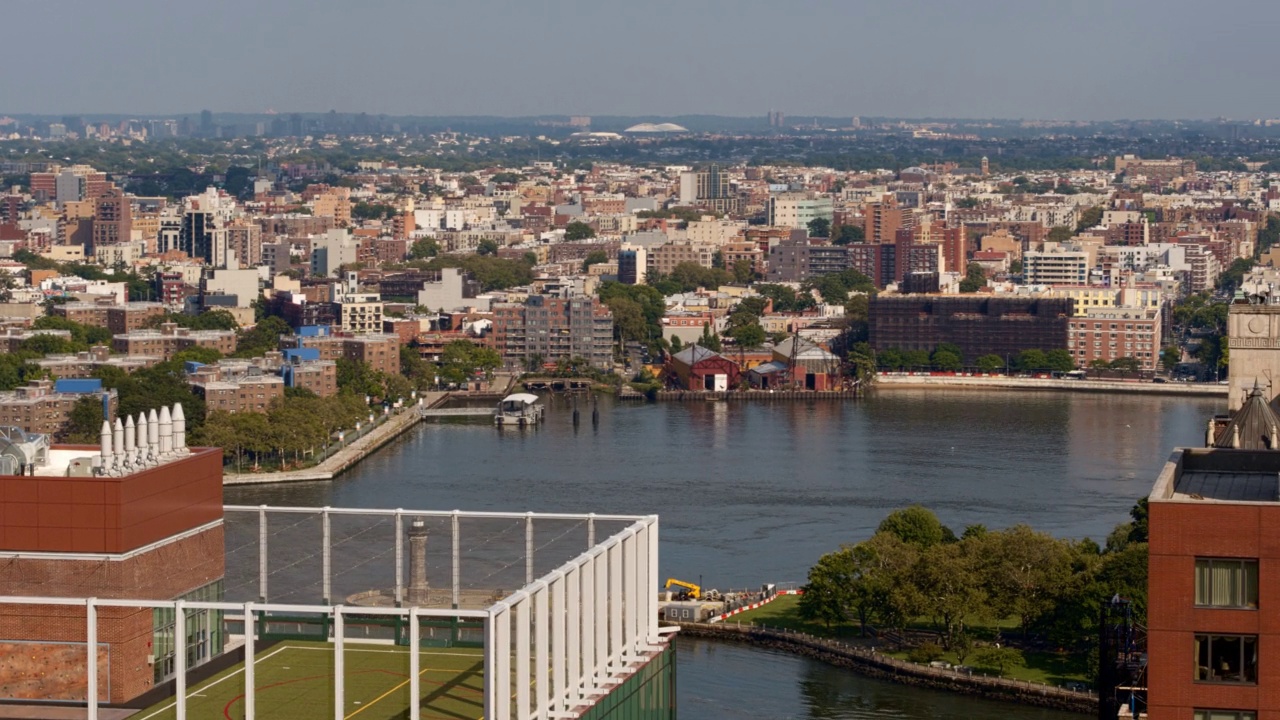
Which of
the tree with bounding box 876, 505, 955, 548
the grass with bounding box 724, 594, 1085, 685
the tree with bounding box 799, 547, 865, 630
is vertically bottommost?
the grass with bounding box 724, 594, 1085, 685

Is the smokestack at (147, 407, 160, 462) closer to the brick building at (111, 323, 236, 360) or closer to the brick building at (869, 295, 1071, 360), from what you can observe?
the brick building at (111, 323, 236, 360)

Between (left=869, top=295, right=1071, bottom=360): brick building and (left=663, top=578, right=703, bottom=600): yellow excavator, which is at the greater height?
(left=869, top=295, right=1071, bottom=360): brick building

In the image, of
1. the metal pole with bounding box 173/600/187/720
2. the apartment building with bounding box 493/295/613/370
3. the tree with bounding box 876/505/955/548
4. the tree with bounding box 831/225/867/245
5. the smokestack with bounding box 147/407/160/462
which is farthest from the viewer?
the tree with bounding box 831/225/867/245

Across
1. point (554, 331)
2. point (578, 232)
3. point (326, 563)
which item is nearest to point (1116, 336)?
point (554, 331)

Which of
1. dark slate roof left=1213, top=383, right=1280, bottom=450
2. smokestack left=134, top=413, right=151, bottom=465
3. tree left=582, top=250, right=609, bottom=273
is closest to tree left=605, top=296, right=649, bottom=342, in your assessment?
tree left=582, top=250, right=609, bottom=273

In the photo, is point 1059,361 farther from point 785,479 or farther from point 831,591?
point 831,591

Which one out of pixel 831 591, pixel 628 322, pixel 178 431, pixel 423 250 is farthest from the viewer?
pixel 423 250
